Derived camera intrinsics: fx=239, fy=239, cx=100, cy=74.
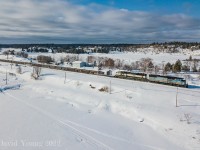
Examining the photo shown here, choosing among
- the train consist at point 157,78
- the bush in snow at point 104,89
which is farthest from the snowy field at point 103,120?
the train consist at point 157,78

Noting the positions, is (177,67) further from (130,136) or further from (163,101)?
(130,136)

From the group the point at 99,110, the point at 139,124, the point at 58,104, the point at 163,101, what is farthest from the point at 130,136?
the point at 58,104

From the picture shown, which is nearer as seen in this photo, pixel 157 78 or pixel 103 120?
pixel 103 120

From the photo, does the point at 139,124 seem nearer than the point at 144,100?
Yes

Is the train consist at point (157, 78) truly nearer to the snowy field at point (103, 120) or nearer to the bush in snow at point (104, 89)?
the snowy field at point (103, 120)

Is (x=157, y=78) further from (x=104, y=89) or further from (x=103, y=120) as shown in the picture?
(x=103, y=120)

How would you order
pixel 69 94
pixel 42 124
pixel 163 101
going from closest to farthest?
pixel 42 124 < pixel 163 101 < pixel 69 94

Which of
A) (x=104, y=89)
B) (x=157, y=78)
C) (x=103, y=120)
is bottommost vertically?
(x=103, y=120)

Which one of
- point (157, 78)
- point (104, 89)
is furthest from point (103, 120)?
point (157, 78)

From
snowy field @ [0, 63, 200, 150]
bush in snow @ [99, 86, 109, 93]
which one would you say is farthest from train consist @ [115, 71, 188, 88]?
bush in snow @ [99, 86, 109, 93]
